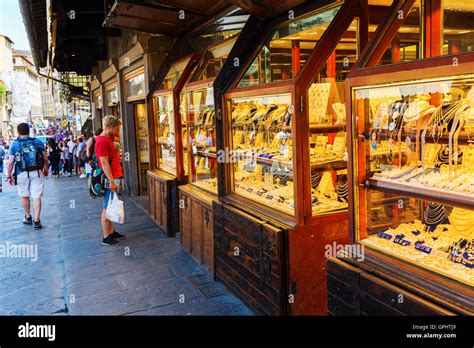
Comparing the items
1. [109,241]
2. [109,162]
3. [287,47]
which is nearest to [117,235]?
[109,241]

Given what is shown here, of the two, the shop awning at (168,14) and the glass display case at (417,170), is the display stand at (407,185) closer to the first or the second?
the glass display case at (417,170)

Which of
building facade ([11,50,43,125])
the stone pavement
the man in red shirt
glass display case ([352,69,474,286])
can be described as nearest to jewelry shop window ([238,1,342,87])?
glass display case ([352,69,474,286])

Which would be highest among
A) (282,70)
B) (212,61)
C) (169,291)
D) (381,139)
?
(212,61)

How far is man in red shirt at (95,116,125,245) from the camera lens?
257 inches

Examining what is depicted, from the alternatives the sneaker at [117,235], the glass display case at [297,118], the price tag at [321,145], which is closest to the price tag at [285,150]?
the glass display case at [297,118]

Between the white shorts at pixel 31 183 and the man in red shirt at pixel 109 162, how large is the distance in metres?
1.94

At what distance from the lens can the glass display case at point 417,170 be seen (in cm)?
275

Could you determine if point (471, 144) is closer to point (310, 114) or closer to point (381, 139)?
point (381, 139)

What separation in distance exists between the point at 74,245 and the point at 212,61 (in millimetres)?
3482

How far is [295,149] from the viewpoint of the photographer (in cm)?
371

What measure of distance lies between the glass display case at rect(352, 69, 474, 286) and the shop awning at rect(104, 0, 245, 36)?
3.38m

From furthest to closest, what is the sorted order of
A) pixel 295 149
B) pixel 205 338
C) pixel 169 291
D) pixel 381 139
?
pixel 169 291
pixel 295 149
pixel 381 139
pixel 205 338

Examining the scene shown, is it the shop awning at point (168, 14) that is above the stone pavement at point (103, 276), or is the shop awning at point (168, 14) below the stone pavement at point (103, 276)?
above

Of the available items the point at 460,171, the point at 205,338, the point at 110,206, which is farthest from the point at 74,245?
the point at 460,171
